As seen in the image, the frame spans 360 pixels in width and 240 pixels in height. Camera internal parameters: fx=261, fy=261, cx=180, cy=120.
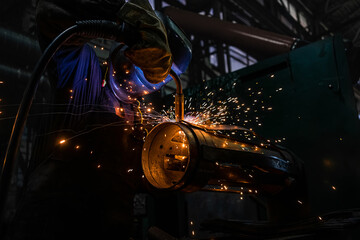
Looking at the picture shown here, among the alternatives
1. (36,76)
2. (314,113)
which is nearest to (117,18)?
(36,76)

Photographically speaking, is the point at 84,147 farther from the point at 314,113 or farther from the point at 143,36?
the point at 314,113

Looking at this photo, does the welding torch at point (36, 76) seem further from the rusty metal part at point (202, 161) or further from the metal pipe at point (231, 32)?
the metal pipe at point (231, 32)

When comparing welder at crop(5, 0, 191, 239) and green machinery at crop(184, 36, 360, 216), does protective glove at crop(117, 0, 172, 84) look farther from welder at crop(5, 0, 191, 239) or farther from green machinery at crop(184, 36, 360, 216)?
green machinery at crop(184, 36, 360, 216)

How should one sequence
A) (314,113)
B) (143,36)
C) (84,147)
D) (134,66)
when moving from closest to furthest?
1. (143,36)
2. (84,147)
3. (134,66)
4. (314,113)

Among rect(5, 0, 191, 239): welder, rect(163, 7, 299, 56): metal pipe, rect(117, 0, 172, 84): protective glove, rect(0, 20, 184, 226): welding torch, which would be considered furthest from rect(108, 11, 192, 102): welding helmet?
rect(163, 7, 299, 56): metal pipe

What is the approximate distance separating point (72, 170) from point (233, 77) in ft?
6.08

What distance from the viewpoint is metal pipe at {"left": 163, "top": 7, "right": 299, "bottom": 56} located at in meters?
4.02

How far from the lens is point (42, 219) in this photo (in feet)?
4.01

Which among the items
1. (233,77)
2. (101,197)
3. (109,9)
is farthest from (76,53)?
(233,77)

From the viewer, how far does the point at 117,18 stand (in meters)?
1.00

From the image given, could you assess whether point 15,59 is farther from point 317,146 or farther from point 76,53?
point 317,146

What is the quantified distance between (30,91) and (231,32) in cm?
387

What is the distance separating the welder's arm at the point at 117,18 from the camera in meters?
0.99

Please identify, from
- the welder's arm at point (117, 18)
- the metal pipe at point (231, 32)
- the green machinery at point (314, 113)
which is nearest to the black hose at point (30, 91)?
the welder's arm at point (117, 18)
